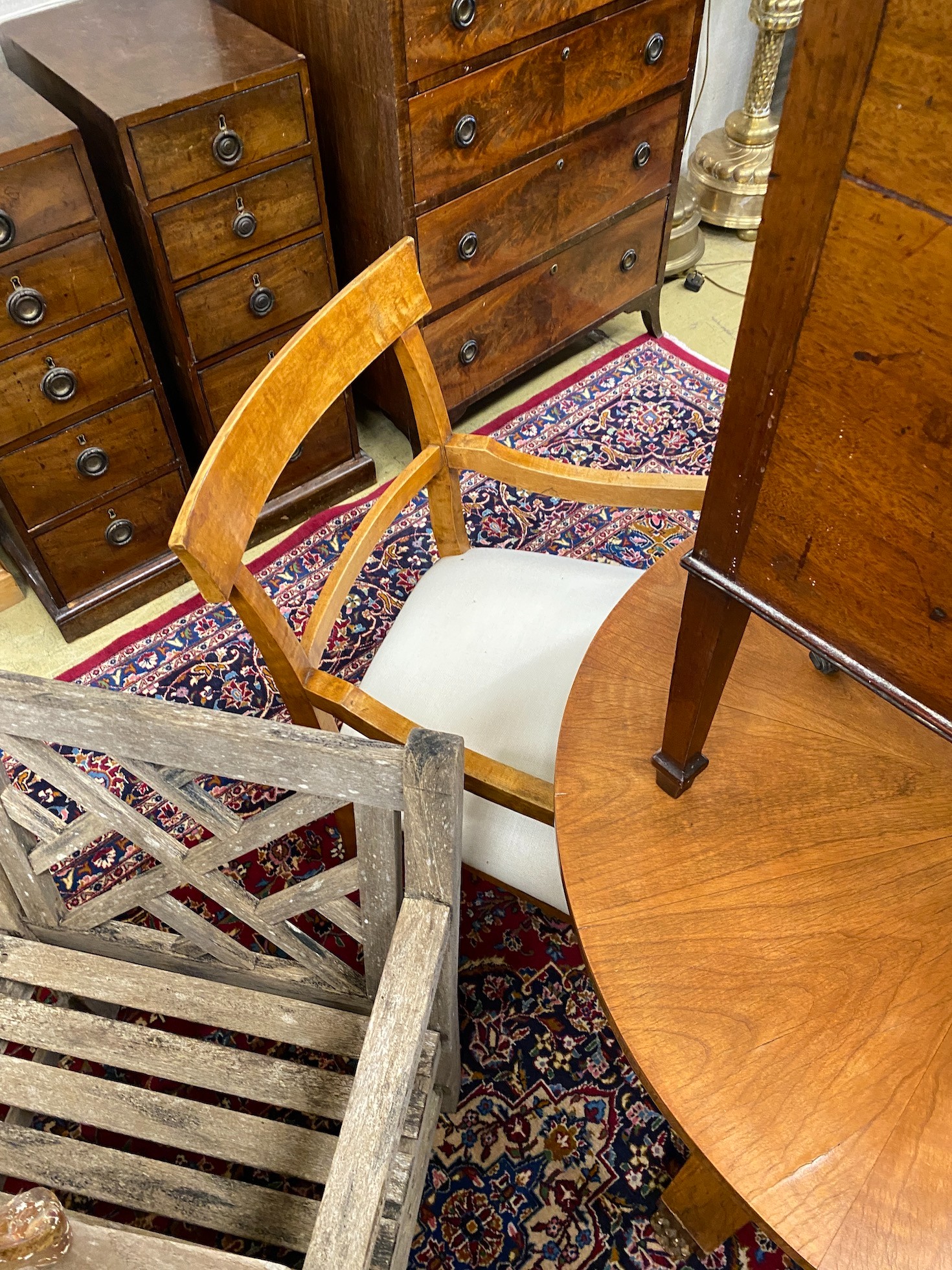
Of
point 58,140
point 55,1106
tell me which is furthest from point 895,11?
point 58,140

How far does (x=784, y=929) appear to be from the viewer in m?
0.95

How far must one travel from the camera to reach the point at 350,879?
1092mm

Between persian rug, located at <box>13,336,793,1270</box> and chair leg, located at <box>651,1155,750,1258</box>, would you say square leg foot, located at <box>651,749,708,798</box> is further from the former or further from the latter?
chair leg, located at <box>651,1155,750,1258</box>

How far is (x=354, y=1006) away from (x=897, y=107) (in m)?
1.14

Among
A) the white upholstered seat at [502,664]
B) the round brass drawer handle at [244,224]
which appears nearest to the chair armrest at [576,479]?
the white upholstered seat at [502,664]

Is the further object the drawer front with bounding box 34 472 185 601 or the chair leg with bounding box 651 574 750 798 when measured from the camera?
the drawer front with bounding box 34 472 185 601

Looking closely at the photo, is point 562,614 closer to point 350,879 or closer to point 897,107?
point 350,879

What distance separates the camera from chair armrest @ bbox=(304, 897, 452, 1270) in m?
0.80

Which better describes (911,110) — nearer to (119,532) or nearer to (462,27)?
(462,27)

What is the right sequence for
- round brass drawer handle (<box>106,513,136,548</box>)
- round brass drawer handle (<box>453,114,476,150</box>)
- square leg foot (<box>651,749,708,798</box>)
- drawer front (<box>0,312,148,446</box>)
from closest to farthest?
square leg foot (<box>651,749,708,798</box>)
drawer front (<box>0,312,148,446</box>)
round brass drawer handle (<box>453,114,476,150</box>)
round brass drawer handle (<box>106,513,136,548</box>)

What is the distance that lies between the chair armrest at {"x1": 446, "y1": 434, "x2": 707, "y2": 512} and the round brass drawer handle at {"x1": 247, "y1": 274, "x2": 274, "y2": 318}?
821 millimetres

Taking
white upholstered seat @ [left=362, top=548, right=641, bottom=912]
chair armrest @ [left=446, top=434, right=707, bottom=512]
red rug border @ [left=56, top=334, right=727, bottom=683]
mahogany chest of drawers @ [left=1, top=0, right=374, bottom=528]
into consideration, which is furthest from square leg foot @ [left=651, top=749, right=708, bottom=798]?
red rug border @ [left=56, top=334, right=727, bottom=683]

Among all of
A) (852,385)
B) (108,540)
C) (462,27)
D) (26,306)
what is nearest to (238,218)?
(26,306)

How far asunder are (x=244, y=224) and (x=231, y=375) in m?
0.35
